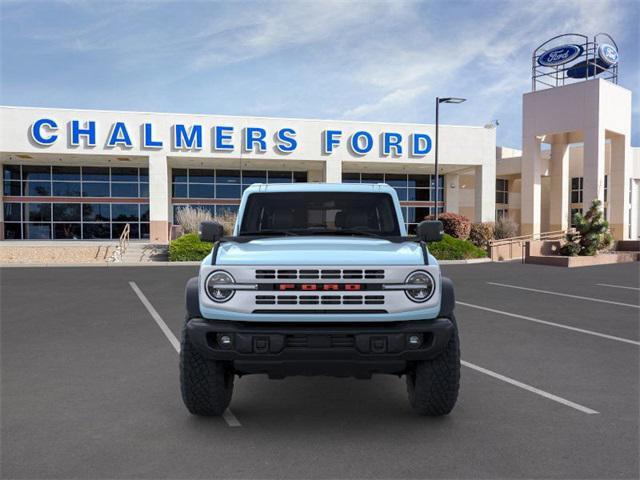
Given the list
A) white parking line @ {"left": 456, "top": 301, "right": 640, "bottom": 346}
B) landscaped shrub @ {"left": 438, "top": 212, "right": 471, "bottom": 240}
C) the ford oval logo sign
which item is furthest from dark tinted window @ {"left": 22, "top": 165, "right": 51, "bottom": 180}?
the ford oval logo sign

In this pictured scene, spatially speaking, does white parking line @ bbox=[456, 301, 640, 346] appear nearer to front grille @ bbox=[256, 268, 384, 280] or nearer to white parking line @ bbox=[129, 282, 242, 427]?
front grille @ bbox=[256, 268, 384, 280]

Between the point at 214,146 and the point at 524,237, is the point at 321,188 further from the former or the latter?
the point at 214,146

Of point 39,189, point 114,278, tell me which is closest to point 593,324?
point 114,278

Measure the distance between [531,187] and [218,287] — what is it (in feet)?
110

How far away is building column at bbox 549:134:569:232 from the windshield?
3329 centimetres

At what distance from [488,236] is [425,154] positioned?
849cm

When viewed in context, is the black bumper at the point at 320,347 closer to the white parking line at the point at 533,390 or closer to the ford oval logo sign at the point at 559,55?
the white parking line at the point at 533,390

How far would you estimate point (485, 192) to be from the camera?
3625cm

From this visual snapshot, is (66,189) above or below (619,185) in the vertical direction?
below

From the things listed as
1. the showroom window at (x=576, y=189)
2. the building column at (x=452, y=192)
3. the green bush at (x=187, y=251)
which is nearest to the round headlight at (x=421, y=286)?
the green bush at (x=187, y=251)

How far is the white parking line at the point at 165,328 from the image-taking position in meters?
4.77

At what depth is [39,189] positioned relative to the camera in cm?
3522

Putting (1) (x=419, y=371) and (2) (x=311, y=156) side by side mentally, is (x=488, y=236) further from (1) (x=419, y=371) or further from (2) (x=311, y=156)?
(1) (x=419, y=371)

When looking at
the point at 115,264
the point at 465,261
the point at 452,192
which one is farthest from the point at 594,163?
the point at 115,264
